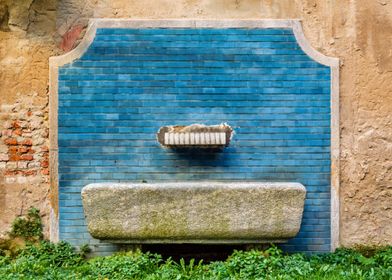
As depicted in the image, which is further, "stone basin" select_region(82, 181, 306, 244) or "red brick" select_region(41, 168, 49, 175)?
"red brick" select_region(41, 168, 49, 175)

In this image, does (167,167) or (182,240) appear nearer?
(182,240)

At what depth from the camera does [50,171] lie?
208 inches

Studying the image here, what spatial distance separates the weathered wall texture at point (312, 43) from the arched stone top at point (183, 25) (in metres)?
0.08

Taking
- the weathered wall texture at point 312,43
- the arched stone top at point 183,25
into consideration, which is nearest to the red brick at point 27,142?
the weathered wall texture at point 312,43

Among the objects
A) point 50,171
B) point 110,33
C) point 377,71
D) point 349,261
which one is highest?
point 110,33

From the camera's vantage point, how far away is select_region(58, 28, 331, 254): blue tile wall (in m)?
5.27

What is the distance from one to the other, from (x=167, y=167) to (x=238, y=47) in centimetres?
133

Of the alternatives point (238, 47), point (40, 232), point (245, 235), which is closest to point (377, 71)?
point (238, 47)

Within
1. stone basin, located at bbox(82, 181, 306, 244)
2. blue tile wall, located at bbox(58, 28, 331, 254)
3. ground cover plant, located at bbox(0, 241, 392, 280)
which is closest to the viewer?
ground cover plant, located at bbox(0, 241, 392, 280)

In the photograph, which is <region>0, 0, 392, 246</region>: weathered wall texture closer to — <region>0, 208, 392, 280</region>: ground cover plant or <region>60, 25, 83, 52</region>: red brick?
<region>60, 25, 83, 52</region>: red brick

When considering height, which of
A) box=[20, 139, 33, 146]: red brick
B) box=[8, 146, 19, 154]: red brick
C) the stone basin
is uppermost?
box=[20, 139, 33, 146]: red brick

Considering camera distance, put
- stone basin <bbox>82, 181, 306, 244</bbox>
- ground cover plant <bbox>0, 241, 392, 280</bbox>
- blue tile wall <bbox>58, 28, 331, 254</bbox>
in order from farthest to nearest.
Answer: blue tile wall <bbox>58, 28, 331, 254</bbox> → stone basin <bbox>82, 181, 306, 244</bbox> → ground cover plant <bbox>0, 241, 392, 280</bbox>

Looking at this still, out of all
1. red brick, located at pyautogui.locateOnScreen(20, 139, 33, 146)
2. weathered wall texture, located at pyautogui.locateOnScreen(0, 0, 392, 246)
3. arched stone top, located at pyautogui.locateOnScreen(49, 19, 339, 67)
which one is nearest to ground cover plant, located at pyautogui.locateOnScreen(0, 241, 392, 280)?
weathered wall texture, located at pyautogui.locateOnScreen(0, 0, 392, 246)

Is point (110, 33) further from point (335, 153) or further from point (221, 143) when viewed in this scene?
point (335, 153)
